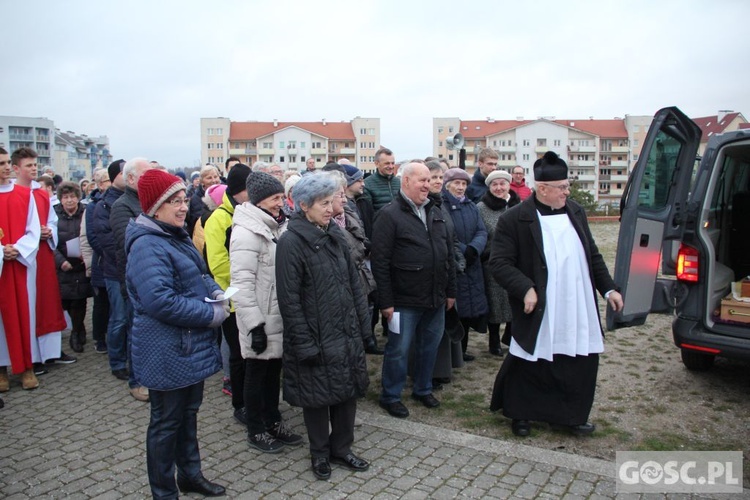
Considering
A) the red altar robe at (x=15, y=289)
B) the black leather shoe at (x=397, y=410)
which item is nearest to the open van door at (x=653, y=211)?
the black leather shoe at (x=397, y=410)

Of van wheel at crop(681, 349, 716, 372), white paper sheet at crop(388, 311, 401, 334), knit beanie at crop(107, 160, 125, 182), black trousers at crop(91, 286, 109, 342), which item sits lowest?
van wheel at crop(681, 349, 716, 372)

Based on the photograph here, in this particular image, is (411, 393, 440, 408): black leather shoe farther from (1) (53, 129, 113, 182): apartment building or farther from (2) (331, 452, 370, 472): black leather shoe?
(1) (53, 129, 113, 182): apartment building

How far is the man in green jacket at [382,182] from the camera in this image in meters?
7.04

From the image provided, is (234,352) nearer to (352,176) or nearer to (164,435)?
(164,435)

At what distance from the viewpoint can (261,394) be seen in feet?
14.2

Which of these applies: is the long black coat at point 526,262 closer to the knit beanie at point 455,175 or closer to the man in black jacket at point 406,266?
the man in black jacket at point 406,266

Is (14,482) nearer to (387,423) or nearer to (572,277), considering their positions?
(387,423)

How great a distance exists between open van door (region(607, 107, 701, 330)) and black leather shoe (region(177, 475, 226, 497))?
10.6 ft

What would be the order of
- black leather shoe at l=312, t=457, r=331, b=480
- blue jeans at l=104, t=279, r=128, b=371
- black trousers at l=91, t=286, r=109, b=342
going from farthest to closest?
black trousers at l=91, t=286, r=109, b=342 < blue jeans at l=104, t=279, r=128, b=371 < black leather shoe at l=312, t=457, r=331, b=480

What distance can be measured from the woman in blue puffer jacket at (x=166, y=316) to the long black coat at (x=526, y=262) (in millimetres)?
2138

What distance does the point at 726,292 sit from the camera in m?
5.59

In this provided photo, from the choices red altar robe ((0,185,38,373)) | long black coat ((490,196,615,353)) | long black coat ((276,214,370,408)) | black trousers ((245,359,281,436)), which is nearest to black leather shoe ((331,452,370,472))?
long black coat ((276,214,370,408))

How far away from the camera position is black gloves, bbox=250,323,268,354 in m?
3.96

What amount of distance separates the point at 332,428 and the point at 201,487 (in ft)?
3.00
